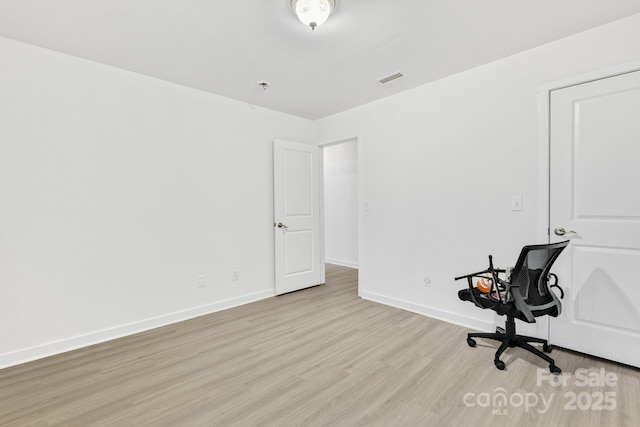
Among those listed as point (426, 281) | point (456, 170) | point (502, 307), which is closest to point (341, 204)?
point (426, 281)

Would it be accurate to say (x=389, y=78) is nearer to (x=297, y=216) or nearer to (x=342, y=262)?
(x=297, y=216)

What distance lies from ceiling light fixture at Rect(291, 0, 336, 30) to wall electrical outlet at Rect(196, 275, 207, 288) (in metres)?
2.72

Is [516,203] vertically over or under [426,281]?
over

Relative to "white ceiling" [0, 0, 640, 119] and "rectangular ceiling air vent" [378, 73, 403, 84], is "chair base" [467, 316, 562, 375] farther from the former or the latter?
"rectangular ceiling air vent" [378, 73, 403, 84]

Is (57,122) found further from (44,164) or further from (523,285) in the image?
(523,285)

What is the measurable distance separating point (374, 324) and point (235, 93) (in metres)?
2.98

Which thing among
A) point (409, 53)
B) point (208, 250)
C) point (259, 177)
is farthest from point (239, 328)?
point (409, 53)

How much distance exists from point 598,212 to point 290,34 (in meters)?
2.71

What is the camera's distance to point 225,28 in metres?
2.13

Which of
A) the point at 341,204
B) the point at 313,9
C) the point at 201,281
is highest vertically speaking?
the point at 313,9

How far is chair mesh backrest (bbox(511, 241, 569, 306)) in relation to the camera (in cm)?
197

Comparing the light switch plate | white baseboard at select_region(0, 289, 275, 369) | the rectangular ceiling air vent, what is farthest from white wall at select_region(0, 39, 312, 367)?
the light switch plate

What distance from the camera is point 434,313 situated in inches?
122

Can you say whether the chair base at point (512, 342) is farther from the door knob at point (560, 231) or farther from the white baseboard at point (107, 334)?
the white baseboard at point (107, 334)
